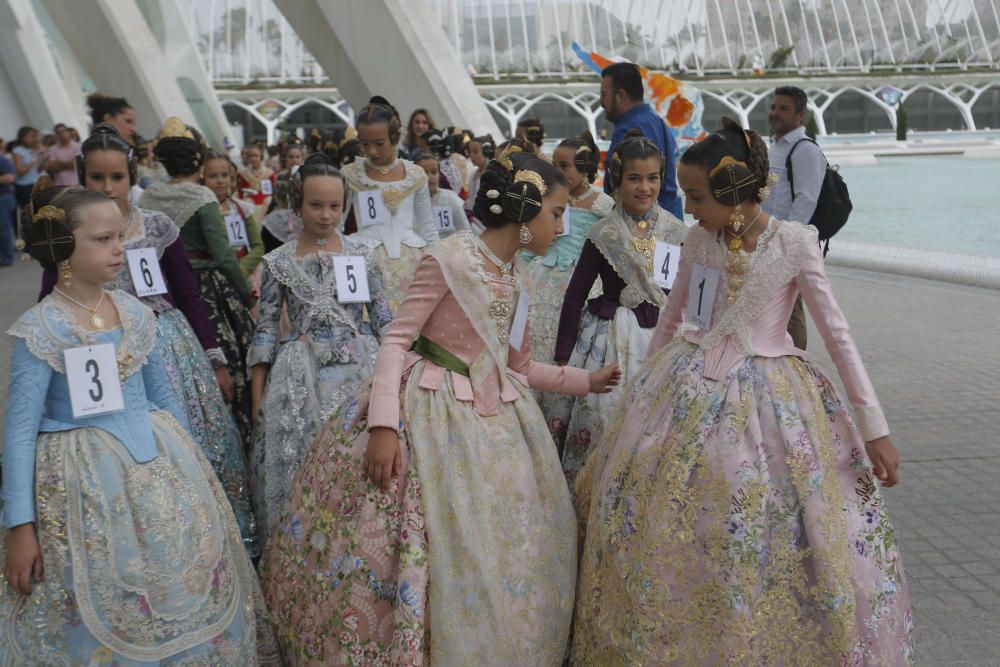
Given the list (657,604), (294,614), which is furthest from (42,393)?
(657,604)

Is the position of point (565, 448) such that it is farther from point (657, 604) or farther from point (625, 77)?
point (625, 77)

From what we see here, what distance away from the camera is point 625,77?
5.79 meters

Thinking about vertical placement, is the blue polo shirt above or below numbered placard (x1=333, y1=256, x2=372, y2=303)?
above

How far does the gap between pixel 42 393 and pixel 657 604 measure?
5.71 feet

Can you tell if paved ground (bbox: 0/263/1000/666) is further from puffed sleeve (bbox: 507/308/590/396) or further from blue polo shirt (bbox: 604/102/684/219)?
blue polo shirt (bbox: 604/102/684/219)

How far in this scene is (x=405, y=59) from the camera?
15039 mm

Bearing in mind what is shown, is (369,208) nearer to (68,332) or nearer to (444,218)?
(444,218)

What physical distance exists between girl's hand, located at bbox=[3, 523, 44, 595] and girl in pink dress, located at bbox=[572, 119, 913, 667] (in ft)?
4.98

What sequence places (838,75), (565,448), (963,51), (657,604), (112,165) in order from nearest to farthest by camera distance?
1. (657,604)
2. (112,165)
3. (565,448)
4. (838,75)
5. (963,51)

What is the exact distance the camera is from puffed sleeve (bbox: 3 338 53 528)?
8.36 ft

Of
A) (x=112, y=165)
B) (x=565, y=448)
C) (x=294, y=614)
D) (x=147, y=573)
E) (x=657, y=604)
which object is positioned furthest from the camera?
(x=565, y=448)

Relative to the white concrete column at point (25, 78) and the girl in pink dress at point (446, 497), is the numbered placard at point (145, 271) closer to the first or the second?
the girl in pink dress at point (446, 497)

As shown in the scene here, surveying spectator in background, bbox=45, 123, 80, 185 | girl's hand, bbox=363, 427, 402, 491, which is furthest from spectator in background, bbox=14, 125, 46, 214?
girl's hand, bbox=363, 427, 402, 491

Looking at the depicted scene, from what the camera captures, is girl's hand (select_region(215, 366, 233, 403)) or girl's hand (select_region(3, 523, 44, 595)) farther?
girl's hand (select_region(215, 366, 233, 403))
